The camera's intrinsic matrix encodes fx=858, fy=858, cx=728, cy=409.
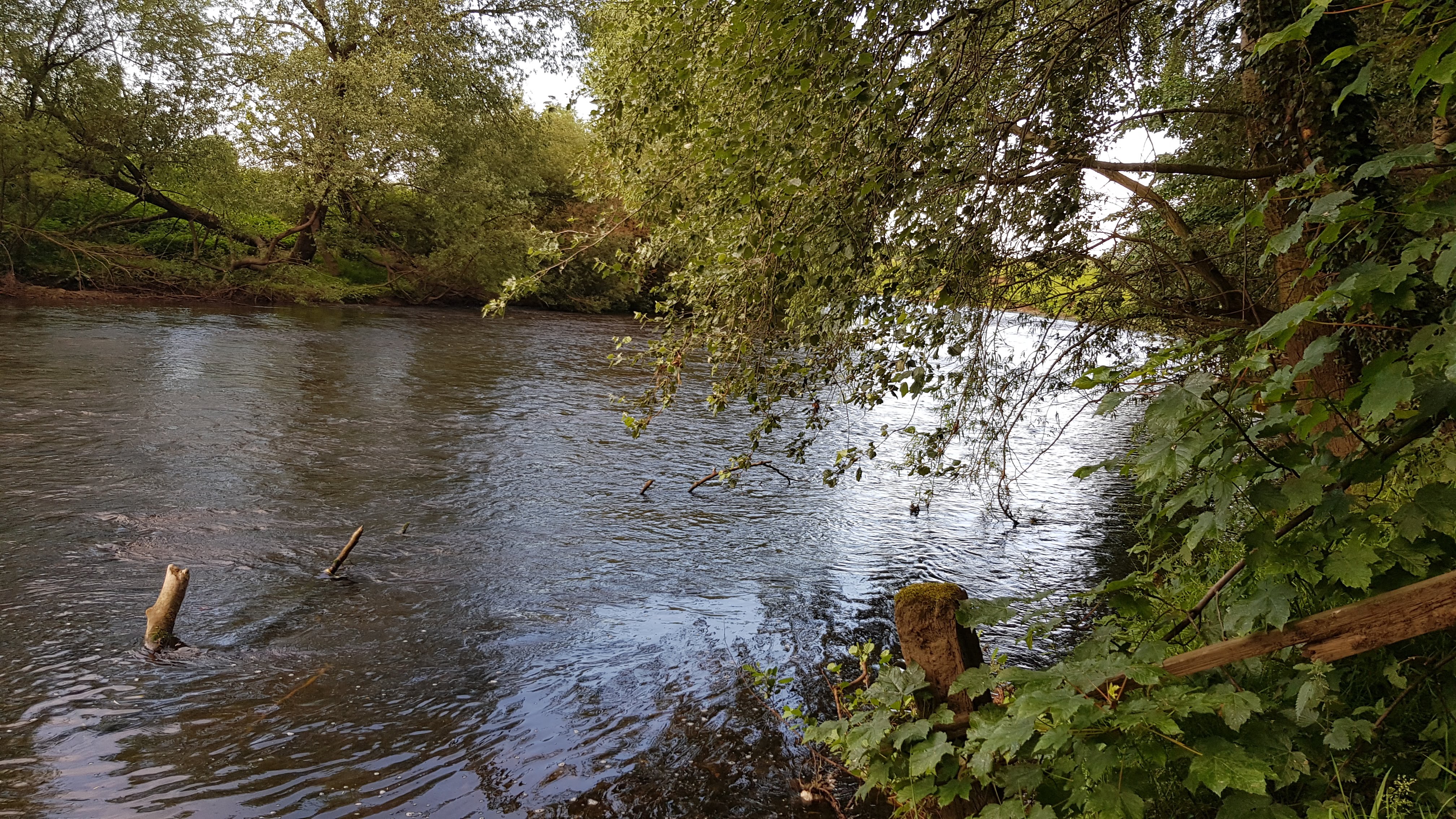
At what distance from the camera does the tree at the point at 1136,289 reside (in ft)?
8.54

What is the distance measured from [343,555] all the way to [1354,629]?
7.16 meters

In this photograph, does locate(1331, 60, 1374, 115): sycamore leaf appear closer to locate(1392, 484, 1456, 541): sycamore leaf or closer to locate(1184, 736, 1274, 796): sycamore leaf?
locate(1392, 484, 1456, 541): sycamore leaf

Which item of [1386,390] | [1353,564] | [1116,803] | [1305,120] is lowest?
[1116,803]

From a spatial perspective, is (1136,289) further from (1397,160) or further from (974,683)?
(974,683)

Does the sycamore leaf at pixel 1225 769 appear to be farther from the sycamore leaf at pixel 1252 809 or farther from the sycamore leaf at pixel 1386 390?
the sycamore leaf at pixel 1386 390

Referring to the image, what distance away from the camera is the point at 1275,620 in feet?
8.51

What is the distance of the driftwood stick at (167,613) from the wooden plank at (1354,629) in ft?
20.7

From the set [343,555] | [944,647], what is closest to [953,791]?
[944,647]

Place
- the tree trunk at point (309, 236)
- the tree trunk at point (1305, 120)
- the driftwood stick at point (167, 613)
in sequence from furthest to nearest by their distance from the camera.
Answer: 1. the tree trunk at point (309, 236)
2. the driftwood stick at point (167, 613)
3. the tree trunk at point (1305, 120)

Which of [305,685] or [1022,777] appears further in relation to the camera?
[305,685]

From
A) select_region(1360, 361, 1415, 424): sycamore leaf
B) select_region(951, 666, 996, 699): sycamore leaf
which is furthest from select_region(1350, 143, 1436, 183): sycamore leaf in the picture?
select_region(951, 666, 996, 699): sycamore leaf

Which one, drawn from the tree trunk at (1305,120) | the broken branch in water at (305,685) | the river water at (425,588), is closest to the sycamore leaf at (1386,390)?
the tree trunk at (1305,120)

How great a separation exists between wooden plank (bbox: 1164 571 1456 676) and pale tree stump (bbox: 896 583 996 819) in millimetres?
769

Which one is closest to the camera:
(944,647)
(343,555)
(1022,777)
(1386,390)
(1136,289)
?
(1386,390)
